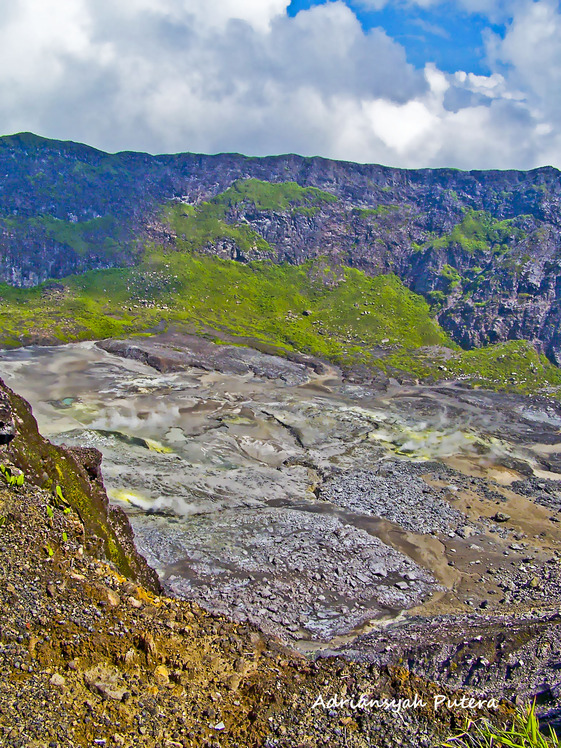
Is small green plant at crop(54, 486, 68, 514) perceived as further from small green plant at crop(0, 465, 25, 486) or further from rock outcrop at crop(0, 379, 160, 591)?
small green plant at crop(0, 465, 25, 486)

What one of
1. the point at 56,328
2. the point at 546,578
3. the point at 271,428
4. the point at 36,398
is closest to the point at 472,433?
the point at 271,428

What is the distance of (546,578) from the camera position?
1309 inches

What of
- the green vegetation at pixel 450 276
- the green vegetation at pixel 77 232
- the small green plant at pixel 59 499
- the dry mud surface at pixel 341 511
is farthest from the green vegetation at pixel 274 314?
the small green plant at pixel 59 499

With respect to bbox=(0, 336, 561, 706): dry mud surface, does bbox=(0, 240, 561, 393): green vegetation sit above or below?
above

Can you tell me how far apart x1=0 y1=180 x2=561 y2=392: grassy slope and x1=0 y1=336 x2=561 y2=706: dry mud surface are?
3953 centimetres

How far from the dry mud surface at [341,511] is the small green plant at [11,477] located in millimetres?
13935

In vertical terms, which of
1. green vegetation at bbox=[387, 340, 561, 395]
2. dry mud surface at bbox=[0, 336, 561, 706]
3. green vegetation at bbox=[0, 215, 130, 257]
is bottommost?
dry mud surface at bbox=[0, 336, 561, 706]

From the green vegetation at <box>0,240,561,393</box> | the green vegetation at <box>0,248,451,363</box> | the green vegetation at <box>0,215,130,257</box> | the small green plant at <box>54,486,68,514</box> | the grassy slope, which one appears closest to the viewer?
the small green plant at <box>54,486,68,514</box>

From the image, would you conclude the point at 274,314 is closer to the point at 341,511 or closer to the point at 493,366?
the point at 493,366

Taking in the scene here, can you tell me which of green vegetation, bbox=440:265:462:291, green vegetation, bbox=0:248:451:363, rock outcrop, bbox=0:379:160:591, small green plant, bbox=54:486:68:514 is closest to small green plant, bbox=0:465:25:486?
rock outcrop, bbox=0:379:160:591

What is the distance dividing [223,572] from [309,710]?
17384 mm

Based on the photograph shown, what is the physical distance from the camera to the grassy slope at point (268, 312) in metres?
130

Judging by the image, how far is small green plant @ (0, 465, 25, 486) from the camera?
13.6m

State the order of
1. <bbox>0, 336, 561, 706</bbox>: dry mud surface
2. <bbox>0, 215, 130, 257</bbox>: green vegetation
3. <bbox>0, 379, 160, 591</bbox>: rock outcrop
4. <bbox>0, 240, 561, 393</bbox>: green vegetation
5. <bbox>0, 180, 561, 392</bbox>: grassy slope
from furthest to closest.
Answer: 1. <bbox>0, 215, 130, 257</bbox>: green vegetation
2. <bbox>0, 180, 561, 392</bbox>: grassy slope
3. <bbox>0, 240, 561, 393</bbox>: green vegetation
4. <bbox>0, 336, 561, 706</bbox>: dry mud surface
5. <bbox>0, 379, 160, 591</bbox>: rock outcrop
